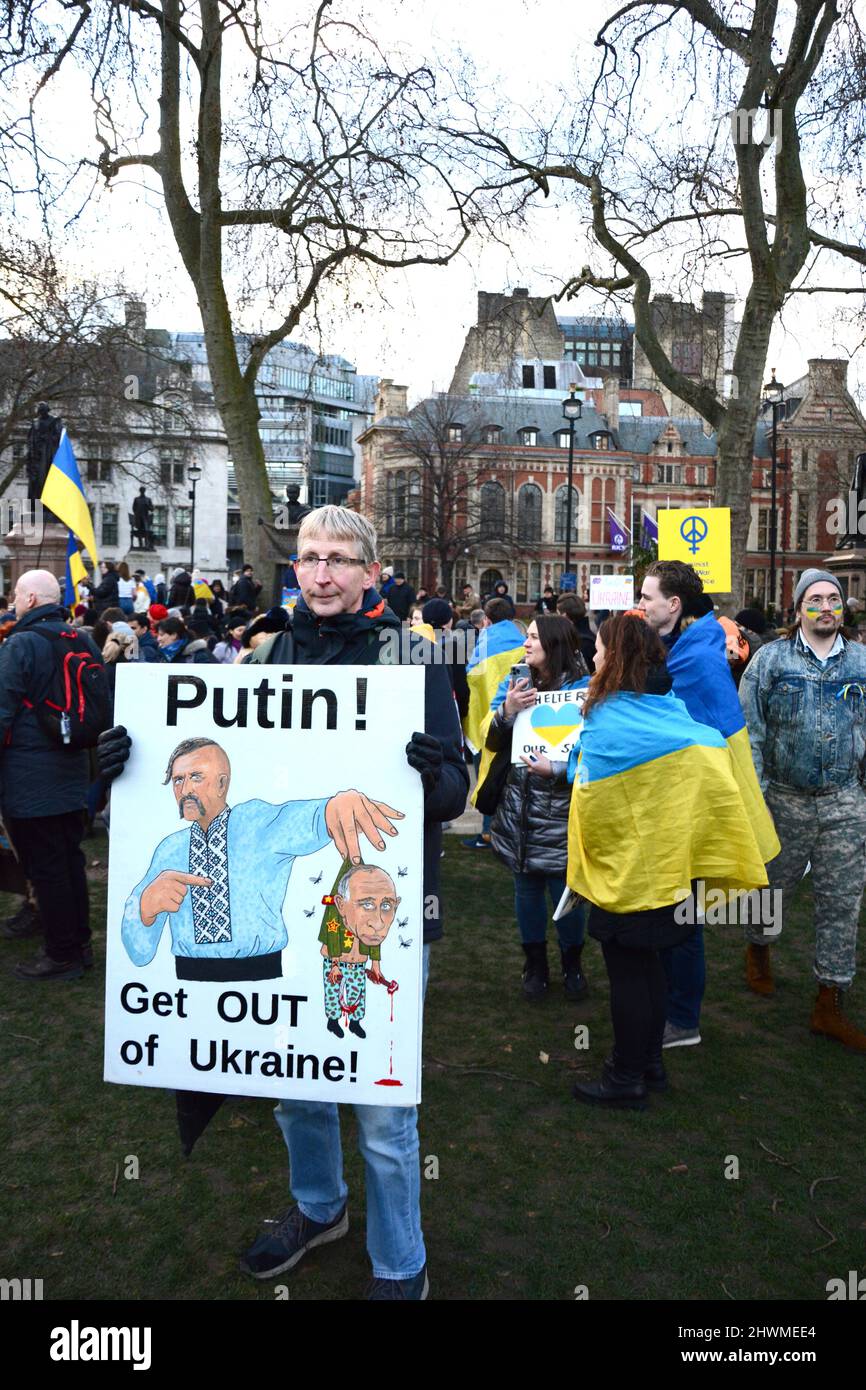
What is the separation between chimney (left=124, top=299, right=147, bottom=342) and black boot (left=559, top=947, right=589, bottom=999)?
1753 cm

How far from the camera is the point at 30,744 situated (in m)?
5.46

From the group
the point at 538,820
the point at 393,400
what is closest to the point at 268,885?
the point at 538,820

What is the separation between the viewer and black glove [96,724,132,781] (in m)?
2.68

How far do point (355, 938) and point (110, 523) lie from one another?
71054 mm

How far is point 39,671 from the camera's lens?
17.7 ft

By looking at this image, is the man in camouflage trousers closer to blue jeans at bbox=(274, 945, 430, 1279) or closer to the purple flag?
blue jeans at bbox=(274, 945, 430, 1279)

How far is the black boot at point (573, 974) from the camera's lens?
210 inches

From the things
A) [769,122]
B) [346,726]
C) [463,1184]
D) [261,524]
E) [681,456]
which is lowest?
[463,1184]

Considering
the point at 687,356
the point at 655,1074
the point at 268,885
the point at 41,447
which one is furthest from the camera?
the point at 687,356

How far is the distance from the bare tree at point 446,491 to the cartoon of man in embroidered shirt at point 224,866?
59.3 m

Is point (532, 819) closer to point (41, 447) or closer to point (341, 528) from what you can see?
point (341, 528)

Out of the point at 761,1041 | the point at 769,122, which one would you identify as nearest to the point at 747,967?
the point at 761,1041

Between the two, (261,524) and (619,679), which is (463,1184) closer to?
(619,679)
